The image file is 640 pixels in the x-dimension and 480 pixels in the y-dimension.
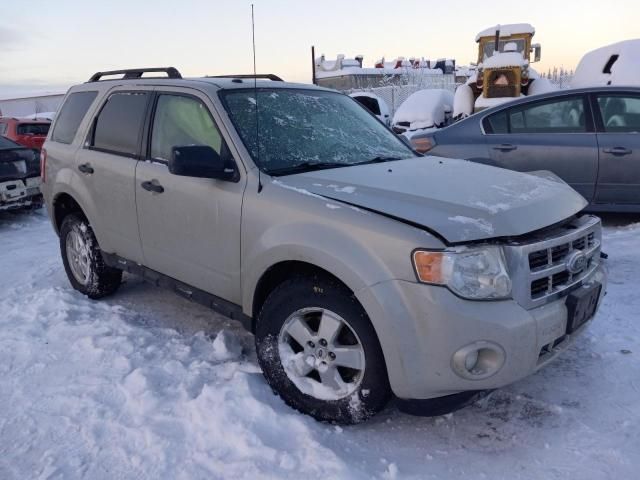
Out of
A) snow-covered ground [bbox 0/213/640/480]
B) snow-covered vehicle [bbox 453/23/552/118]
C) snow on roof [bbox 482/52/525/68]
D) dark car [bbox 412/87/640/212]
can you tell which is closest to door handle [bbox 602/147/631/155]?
dark car [bbox 412/87/640/212]

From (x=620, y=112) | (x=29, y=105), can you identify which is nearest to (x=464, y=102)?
(x=620, y=112)

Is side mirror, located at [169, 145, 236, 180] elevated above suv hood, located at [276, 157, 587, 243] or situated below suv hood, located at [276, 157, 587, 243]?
above

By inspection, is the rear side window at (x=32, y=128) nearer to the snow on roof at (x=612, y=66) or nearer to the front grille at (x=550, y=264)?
the snow on roof at (x=612, y=66)

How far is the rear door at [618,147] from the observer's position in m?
5.94

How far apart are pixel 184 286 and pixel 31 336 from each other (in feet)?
4.01

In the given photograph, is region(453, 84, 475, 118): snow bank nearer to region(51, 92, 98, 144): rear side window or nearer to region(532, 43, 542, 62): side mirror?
region(532, 43, 542, 62): side mirror

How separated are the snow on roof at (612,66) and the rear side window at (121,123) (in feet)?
30.3

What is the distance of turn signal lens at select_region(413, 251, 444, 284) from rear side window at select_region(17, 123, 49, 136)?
1211 cm

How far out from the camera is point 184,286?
373 centimetres

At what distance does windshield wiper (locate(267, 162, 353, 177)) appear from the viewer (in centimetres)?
321

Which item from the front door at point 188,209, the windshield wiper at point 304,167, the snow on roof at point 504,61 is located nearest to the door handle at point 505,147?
the windshield wiper at point 304,167

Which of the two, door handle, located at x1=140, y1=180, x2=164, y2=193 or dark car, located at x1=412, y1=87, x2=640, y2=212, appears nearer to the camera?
door handle, located at x1=140, y1=180, x2=164, y2=193

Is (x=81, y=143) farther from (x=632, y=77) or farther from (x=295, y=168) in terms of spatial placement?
(x=632, y=77)

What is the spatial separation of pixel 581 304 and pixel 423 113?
11.6 m
